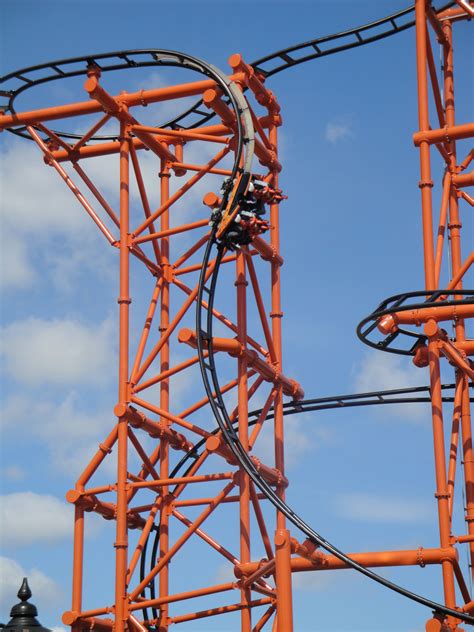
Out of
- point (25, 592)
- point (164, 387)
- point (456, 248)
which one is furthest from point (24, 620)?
point (456, 248)

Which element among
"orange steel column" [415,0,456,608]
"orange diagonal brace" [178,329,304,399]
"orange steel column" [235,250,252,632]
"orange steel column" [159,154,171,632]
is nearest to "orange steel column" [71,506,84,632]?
"orange steel column" [159,154,171,632]

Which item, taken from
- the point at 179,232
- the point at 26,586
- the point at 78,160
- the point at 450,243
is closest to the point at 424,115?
the point at 450,243

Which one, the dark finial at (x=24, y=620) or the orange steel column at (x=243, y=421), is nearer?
the dark finial at (x=24, y=620)

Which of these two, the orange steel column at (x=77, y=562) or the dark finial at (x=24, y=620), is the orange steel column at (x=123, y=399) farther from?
the dark finial at (x=24, y=620)

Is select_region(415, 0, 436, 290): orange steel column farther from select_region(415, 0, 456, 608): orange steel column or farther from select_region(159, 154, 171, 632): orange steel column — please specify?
select_region(159, 154, 171, 632): orange steel column

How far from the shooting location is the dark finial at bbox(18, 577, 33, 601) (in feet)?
A: 51.2

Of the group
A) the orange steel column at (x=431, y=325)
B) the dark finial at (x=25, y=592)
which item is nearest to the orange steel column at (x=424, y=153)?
the orange steel column at (x=431, y=325)

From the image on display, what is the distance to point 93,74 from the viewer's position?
2364 centimetres

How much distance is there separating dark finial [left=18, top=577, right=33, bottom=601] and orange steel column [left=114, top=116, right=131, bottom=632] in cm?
683

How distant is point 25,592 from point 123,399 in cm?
782

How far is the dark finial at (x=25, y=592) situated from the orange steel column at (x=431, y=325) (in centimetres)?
742

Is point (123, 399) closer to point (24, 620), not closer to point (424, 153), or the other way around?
point (424, 153)

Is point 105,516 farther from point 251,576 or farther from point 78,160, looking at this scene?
point 78,160

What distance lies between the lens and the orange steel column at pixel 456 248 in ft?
75.2
